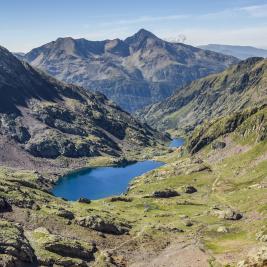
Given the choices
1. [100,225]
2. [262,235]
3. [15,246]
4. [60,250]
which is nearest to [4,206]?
[100,225]

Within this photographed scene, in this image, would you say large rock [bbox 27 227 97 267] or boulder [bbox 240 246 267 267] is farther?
large rock [bbox 27 227 97 267]

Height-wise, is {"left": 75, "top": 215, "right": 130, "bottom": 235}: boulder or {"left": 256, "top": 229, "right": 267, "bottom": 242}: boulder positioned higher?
{"left": 75, "top": 215, "right": 130, "bottom": 235}: boulder

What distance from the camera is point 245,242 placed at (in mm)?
172250

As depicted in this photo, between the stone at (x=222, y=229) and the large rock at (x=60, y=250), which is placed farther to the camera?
the stone at (x=222, y=229)

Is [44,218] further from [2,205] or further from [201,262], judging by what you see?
[201,262]

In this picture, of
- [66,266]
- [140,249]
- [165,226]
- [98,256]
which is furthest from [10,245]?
[165,226]

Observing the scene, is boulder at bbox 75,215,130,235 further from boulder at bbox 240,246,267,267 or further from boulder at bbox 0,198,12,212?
boulder at bbox 240,246,267,267

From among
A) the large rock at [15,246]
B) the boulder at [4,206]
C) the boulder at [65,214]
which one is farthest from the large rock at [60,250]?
the boulder at [65,214]

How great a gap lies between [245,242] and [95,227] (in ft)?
171

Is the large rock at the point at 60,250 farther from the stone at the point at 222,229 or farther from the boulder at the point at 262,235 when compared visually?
the stone at the point at 222,229

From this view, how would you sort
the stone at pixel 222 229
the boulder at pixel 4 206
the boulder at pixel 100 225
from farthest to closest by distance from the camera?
the stone at pixel 222 229 < the boulder at pixel 100 225 < the boulder at pixel 4 206

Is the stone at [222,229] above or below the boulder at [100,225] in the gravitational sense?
below

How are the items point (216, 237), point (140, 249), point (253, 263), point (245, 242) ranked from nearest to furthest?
point (253, 263), point (140, 249), point (245, 242), point (216, 237)

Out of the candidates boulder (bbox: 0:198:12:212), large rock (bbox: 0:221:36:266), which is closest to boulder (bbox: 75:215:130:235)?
boulder (bbox: 0:198:12:212)
